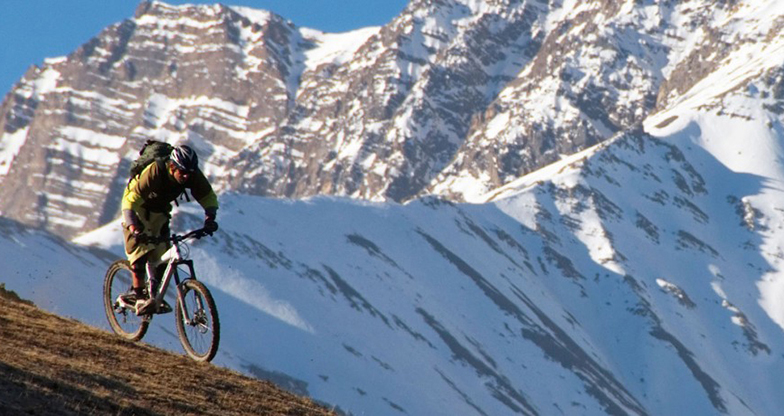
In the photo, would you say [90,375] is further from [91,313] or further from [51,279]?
[51,279]

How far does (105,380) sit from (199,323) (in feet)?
9.20

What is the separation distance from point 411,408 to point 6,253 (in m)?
51.8

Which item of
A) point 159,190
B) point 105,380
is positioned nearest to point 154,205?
point 159,190

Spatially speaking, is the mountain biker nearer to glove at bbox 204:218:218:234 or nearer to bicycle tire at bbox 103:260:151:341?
glove at bbox 204:218:218:234

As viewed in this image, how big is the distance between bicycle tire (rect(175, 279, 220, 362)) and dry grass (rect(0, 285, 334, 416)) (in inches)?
10.0

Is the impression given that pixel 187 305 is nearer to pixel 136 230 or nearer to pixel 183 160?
pixel 136 230

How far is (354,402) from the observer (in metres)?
190

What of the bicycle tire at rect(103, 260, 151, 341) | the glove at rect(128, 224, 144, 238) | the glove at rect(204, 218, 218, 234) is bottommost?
the bicycle tire at rect(103, 260, 151, 341)

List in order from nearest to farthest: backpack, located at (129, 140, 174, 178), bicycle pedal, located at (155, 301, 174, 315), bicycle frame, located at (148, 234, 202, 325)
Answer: bicycle frame, located at (148, 234, 202, 325) < backpack, located at (129, 140, 174, 178) < bicycle pedal, located at (155, 301, 174, 315)

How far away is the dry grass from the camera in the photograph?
18906 millimetres

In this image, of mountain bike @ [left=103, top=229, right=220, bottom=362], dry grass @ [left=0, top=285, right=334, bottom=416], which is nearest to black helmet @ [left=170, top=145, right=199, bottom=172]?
mountain bike @ [left=103, top=229, right=220, bottom=362]

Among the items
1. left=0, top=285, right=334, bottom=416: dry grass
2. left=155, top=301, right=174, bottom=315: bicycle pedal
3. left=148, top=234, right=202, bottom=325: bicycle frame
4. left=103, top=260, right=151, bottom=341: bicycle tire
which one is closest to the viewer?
left=0, top=285, right=334, bottom=416: dry grass

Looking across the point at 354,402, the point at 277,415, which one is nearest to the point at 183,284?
the point at 277,415

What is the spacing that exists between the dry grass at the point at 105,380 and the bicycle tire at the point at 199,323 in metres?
0.25
